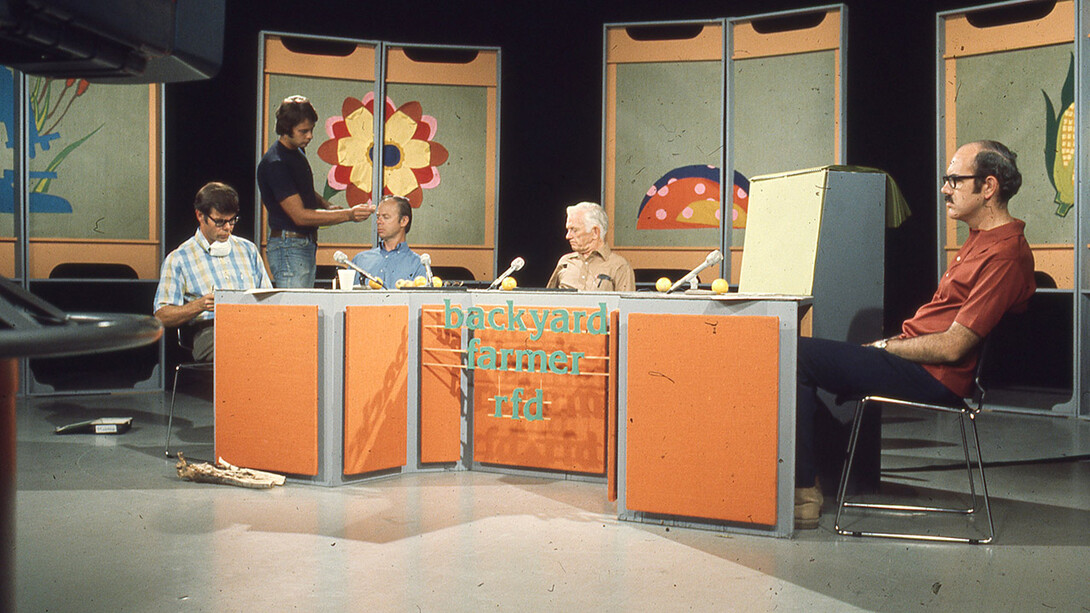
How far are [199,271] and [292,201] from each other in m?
0.55

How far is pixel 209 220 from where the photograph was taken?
14.0ft

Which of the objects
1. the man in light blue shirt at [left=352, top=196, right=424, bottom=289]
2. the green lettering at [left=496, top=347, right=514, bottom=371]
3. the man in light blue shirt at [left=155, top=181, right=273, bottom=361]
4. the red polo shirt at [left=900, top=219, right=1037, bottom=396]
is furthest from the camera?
the man in light blue shirt at [left=352, top=196, right=424, bottom=289]

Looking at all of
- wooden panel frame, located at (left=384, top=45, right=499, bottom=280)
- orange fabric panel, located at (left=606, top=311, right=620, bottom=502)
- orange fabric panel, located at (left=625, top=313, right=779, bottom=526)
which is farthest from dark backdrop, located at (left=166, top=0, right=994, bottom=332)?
orange fabric panel, located at (left=625, top=313, right=779, bottom=526)

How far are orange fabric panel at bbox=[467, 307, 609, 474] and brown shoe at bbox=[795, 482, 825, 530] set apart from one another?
861mm

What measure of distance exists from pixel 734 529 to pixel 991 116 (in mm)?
4365

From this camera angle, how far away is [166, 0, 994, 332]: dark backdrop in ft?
19.7

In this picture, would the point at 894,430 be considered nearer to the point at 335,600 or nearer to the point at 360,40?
the point at 335,600

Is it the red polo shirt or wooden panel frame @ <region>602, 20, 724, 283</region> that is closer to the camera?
the red polo shirt

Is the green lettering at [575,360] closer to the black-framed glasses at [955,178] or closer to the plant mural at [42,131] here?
the black-framed glasses at [955,178]

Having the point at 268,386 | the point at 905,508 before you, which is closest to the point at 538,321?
the point at 268,386

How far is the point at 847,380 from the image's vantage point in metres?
2.79

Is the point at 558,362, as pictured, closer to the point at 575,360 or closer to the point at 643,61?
the point at 575,360

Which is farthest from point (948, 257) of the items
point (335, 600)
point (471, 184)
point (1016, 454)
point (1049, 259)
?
point (335, 600)

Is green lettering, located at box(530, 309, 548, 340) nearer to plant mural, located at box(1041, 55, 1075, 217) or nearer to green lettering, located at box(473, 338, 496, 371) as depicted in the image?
green lettering, located at box(473, 338, 496, 371)
